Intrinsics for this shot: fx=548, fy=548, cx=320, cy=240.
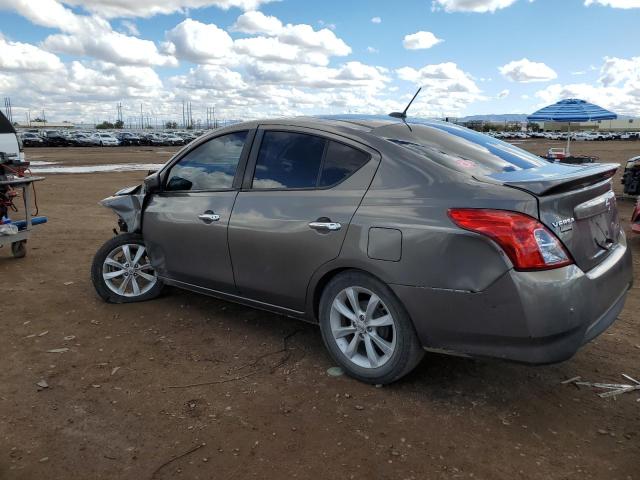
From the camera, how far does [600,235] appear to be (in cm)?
326

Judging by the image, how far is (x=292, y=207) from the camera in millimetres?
3729

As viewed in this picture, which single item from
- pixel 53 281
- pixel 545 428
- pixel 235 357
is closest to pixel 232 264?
pixel 235 357

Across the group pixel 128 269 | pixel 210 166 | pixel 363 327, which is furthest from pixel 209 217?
pixel 363 327

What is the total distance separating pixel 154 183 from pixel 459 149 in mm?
2663

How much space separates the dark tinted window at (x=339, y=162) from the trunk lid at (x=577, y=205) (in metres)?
0.84

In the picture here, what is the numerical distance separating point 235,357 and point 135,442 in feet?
3.76

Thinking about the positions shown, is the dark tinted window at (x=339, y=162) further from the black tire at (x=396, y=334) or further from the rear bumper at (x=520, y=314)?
the rear bumper at (x=520, y=314)

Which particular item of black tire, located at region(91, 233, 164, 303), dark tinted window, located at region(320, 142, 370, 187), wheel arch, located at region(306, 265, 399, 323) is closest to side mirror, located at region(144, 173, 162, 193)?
black tire, located at region(91, 233, 164, 303)

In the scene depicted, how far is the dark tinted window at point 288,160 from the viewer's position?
376 centimetres

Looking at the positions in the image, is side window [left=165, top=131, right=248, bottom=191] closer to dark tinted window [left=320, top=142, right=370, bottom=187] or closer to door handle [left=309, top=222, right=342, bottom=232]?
dark tinted window [left=320, top=142, right=370, bottom=187]

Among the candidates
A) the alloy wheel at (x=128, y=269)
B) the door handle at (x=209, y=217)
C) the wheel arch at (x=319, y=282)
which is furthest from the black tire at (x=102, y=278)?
the wheel arch at (x=319, y=282)

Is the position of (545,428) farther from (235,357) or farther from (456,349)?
(235,357)

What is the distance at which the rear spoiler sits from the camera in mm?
2902

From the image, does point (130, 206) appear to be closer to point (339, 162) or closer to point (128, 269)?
point (128, 269)
